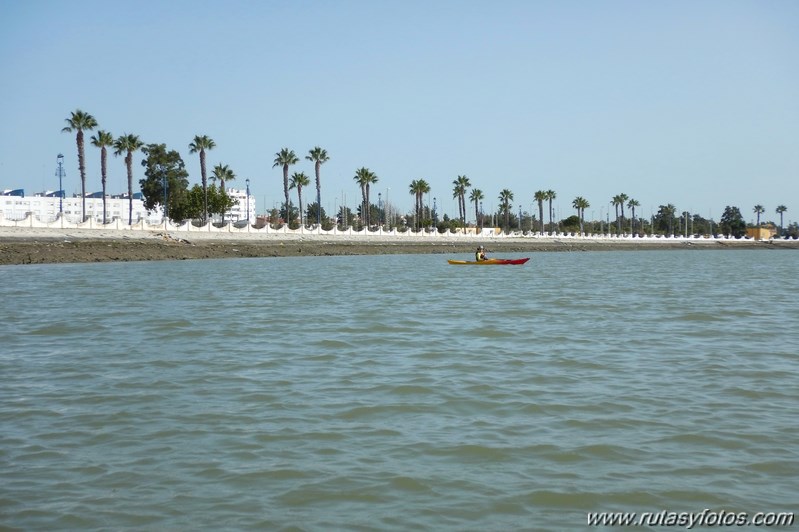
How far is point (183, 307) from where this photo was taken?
85.0 feet

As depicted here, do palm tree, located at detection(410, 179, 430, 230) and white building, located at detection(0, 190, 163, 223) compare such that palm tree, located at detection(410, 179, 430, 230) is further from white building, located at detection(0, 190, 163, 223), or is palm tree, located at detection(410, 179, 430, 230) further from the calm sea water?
the calm sea water

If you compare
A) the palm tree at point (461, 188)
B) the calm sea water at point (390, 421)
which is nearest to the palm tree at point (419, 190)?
the palm tree at point (461, 188)

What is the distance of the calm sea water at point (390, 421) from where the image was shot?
7266 mm

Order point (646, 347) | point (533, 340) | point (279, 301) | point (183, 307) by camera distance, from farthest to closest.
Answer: point (279, 301) < point (183, 307) < point (533, 340) < point (646, 347)

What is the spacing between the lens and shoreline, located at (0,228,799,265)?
5991 cm

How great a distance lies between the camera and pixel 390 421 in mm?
10188

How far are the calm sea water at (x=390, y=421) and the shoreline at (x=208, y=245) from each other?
4073 cm

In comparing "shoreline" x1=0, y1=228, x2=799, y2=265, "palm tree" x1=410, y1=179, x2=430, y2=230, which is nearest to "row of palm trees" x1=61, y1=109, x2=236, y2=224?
"shoreline" x1=0, y1=228, x2=799, y2=265

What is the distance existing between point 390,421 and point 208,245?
230 ft

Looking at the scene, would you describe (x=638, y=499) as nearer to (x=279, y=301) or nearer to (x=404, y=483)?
(x=404, y=483)

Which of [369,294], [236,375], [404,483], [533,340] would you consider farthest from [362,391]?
[369,294]

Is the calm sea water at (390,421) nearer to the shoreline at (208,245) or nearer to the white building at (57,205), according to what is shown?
the shoreline at (208,245)

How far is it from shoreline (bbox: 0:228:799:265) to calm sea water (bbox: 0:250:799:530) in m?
40.7

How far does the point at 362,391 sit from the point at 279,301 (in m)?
17.0
